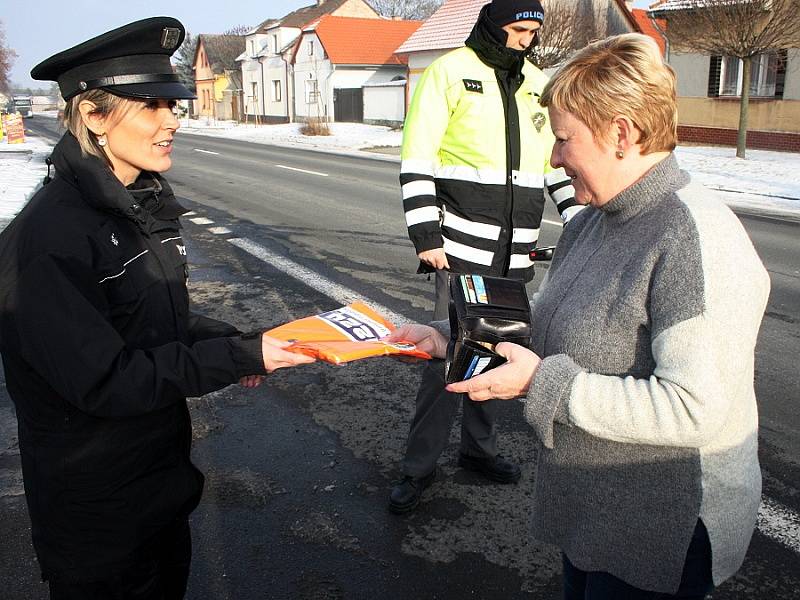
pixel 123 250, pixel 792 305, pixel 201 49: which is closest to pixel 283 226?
pixel 792 305

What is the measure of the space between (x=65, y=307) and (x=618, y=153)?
4.41 feet

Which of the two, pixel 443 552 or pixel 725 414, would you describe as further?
pixel 443 552

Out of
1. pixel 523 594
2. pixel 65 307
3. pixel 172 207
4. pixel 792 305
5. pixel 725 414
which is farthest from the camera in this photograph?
pixel 792 305

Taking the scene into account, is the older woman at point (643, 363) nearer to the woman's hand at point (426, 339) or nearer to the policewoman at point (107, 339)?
the woman's hand at point (426, 339)

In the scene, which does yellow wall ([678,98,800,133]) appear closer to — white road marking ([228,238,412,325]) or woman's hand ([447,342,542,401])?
white road marking ([228,238,412,325])

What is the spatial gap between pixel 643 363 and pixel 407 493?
6.22 ft

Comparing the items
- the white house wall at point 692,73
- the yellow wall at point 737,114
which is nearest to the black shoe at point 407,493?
the yellow wall at point 737,114

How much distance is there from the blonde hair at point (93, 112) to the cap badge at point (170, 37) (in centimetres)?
26

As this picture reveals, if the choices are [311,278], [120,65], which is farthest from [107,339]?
[311,278]

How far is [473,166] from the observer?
3.24m

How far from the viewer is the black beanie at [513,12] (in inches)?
123

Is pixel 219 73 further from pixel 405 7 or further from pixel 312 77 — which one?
pixel 312 77

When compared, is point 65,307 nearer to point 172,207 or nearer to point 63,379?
point 63,379

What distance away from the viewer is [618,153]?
65.2 inches
